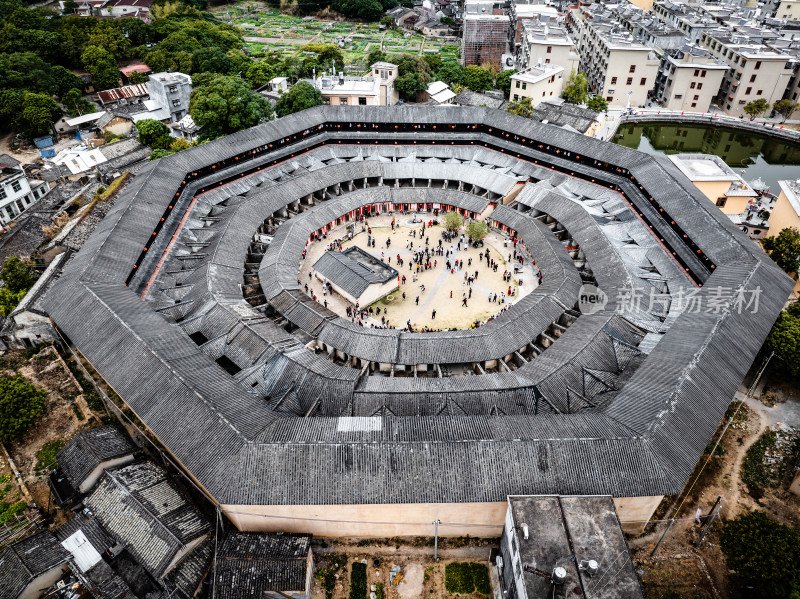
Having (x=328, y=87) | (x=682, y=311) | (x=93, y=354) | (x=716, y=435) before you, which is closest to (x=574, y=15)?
(x=328, y=87)

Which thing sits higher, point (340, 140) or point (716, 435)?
point (340, 140)

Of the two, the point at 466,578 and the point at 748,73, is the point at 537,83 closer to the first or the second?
the point at 748,73

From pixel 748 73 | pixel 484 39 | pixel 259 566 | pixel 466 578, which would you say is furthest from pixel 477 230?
pixel 484 39

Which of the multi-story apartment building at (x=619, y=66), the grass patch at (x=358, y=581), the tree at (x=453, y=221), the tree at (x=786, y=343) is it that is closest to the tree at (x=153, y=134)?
the tree at (x=453, y=221)

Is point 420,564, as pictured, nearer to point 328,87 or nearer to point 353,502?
point 353,502

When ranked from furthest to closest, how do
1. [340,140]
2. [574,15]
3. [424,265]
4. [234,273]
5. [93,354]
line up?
[574,15] → [340,140] → [424,265] → [234,273] → [93,354]

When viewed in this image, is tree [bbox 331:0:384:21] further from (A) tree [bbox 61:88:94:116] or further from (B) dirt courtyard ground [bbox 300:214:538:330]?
(B) dirt courtyard ground [bbox 300:214:538:330]

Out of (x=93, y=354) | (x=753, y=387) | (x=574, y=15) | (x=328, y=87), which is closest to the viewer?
(x=93, y=354)
